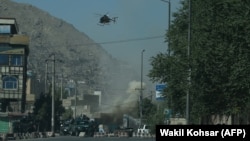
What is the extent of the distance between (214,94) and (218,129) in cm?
2558

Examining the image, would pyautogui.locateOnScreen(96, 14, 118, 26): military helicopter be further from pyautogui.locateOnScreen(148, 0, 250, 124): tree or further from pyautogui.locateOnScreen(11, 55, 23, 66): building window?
pyautogui.locateOnScreen(11, 55, 23, 66): building window

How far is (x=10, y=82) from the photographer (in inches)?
4958

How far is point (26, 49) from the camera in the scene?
423 ft

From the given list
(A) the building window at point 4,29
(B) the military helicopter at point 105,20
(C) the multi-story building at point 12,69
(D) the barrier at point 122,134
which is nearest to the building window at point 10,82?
(C) the multi-story building at point 12,69

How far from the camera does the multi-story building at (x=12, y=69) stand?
12569 centimetres

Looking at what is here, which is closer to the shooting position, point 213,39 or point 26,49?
point 213,39

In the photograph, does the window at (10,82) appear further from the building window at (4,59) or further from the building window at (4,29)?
the building window at (4,29)

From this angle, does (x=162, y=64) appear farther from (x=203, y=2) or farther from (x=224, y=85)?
(x=224, y=85)

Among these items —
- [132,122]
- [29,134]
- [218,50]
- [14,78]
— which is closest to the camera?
[218,50]

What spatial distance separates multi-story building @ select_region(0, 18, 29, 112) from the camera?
412ft

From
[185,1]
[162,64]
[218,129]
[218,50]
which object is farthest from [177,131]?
[185,1]

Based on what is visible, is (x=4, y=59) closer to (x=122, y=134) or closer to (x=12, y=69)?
(x=12, y=69)

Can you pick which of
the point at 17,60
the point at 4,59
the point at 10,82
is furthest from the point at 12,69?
the point at 10,82

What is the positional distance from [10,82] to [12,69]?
235 centimetres
